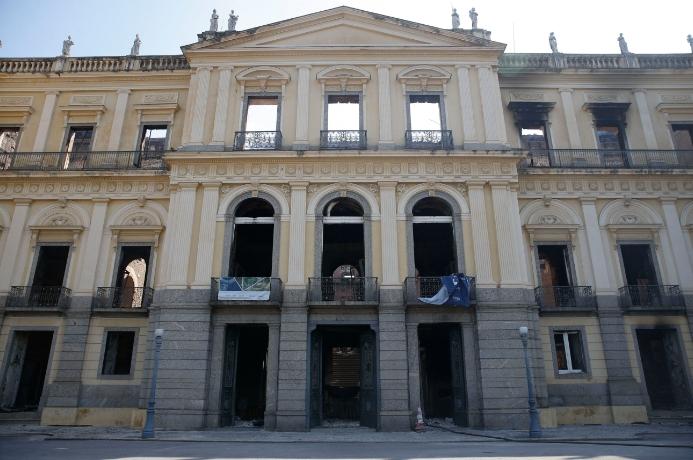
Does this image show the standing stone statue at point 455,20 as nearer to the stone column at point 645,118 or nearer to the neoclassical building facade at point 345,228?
the neoclassical building facade at point 345,228

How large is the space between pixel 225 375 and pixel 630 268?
54.0ft

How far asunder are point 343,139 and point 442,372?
10.2 meters

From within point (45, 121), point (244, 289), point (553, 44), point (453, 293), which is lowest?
point (453, 293)

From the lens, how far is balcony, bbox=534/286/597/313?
1870 centimetres

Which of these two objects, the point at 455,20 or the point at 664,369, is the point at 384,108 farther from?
the point at 664,369

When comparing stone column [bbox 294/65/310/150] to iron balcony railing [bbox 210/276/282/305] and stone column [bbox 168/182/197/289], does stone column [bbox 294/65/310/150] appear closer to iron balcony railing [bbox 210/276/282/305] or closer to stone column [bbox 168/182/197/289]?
stone column [bbox 168/182/197/289]

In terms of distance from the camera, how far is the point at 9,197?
2047 cm

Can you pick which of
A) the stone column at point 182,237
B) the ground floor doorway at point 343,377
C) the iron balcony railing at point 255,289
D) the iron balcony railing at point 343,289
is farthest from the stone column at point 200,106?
the ground floor doorway at point 343,377

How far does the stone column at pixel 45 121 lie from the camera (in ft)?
70.6

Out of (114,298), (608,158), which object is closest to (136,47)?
(114,298)

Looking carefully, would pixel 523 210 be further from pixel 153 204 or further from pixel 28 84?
pixel 28 84

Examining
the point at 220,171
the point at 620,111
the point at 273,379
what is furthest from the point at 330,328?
the point at 620,111

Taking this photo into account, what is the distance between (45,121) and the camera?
21922 mm

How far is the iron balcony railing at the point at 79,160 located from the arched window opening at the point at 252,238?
4.28 m
